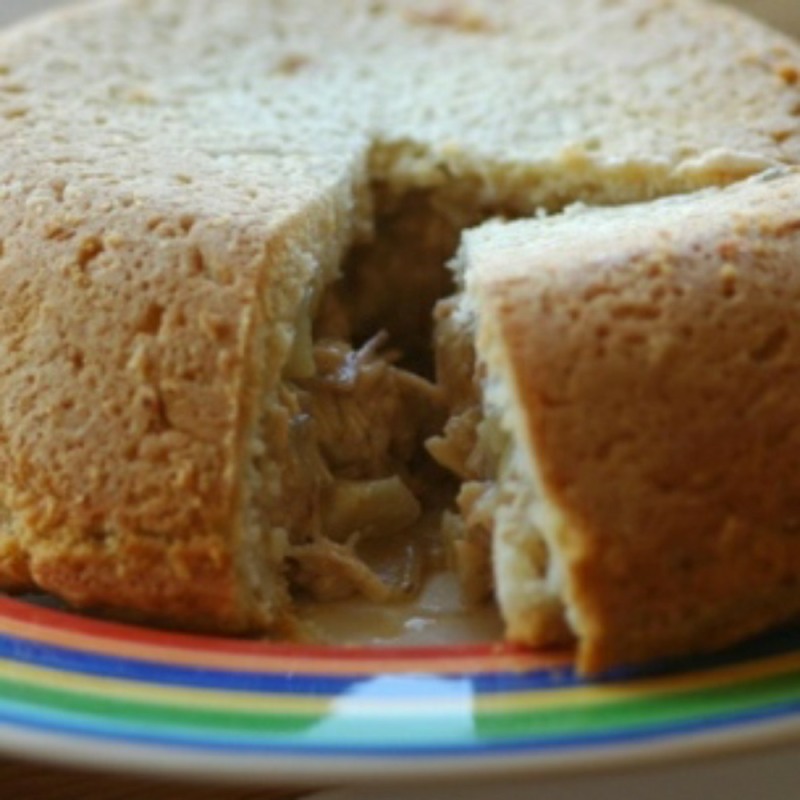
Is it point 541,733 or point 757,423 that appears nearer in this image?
point 541,733

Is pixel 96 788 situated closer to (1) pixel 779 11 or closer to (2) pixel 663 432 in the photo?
(2) pixel 663 432

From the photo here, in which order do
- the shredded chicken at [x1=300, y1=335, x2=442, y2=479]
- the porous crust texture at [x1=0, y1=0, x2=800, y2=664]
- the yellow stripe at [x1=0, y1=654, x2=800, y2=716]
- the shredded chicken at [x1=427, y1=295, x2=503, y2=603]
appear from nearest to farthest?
the yellow stripe at [x1=0, y1=654, x2=800, y2=716], the porous crust texture at [x1=0, y1=0, x2=800, y2=664], the shredded chicken at [x1=427, y1=295, x2=503, y2=603], the shredded chicken at [x1=300, y1=335, x2=442, y2=479]

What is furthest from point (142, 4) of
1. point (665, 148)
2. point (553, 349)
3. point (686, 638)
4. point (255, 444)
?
point (686, 638)

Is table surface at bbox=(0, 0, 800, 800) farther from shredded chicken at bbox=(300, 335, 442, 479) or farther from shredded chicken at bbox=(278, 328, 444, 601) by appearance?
shredded chicken at bbox=(300, 335, 442, 479)

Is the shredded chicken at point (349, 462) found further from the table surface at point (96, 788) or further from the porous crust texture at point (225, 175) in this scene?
the table surface at point (96, 788)

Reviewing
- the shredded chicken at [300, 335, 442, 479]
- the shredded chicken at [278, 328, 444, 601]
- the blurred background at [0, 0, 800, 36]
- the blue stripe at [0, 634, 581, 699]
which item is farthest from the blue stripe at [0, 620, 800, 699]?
the blurred background at [0, 0, 800, 36]

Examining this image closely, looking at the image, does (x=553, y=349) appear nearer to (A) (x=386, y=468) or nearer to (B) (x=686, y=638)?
(B) (x=686, y=638)
